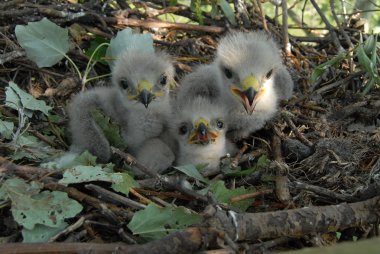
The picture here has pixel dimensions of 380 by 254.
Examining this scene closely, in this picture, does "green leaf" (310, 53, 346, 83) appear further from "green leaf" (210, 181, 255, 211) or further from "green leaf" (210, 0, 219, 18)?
"green leaf" (210, 181, 255, 211)

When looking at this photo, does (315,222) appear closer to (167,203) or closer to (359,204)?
(359,204)

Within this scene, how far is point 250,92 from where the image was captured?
139 inches

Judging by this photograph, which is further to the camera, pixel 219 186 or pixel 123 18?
pixel 123 18

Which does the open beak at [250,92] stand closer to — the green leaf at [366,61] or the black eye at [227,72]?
the black eye at [227,72]

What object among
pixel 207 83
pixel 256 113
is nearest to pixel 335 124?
pixel 256 113

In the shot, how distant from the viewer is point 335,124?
3.89 meters

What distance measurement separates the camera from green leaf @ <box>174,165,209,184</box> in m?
3.40

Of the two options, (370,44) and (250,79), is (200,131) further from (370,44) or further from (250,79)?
(370,44)

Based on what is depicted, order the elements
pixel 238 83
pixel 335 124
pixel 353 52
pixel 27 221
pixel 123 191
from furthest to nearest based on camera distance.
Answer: pixel 353 52 → pixel 335 124 → pixel 238 83 → pixel 123 191 → pixel 27 221

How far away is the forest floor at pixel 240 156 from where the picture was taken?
2676mm

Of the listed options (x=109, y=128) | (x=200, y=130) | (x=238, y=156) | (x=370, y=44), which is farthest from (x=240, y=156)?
(x=370, y=44)

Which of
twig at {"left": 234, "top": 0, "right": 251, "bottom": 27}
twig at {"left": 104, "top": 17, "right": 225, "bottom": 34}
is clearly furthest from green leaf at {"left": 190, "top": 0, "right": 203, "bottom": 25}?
twig at {"left": 234, "top": 0, "right": 251, "bottom": 27}

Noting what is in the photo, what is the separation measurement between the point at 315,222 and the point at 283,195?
16.7 inches

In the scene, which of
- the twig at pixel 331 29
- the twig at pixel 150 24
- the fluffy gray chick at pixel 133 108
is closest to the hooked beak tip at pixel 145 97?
the fluffy gray chick at pixel 133 108
